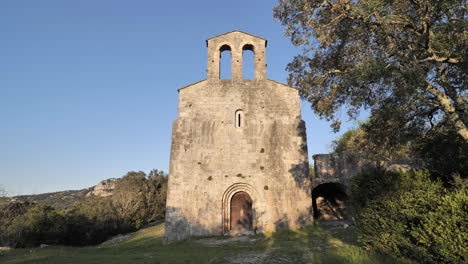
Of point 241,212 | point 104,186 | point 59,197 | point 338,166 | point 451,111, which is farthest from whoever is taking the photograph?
point 59,197

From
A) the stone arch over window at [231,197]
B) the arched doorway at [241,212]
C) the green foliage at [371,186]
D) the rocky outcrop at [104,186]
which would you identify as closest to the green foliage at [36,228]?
the stone arch over window at [231,197]

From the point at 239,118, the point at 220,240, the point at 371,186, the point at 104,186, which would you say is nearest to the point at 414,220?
the point at 371,186

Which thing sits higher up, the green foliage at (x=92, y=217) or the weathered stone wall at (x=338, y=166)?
the weathered stone wall at (x=338, y=166)

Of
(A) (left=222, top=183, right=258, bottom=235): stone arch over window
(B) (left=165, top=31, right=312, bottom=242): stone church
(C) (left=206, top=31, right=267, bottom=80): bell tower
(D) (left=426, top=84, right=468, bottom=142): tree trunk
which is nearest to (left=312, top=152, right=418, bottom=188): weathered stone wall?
(B) (left=165, top=31, right=312, bottom=242): stone church

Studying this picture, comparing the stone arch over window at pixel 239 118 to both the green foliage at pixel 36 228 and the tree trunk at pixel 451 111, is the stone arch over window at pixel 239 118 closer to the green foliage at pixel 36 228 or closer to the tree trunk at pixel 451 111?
the tree trunk at pixel 451 111

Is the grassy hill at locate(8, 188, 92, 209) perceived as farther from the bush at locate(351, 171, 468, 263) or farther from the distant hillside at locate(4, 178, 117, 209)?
the bush at locate(351, 171, 468, 263)

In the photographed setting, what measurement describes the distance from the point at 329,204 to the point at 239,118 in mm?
11177

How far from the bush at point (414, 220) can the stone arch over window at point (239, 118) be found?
7842 mm

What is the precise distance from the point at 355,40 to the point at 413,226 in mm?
8036

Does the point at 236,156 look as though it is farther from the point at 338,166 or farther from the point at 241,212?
the point at 338,166

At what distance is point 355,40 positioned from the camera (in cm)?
1159

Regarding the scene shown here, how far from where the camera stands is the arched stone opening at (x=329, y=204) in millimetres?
20984

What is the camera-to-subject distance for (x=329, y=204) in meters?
21.6

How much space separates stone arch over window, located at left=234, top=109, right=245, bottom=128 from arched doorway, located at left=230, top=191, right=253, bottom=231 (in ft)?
12.3
